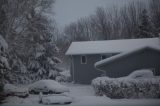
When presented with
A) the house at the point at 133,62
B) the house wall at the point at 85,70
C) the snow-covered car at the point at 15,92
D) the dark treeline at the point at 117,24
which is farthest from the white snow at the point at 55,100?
the dark treeline at the point at 117,24

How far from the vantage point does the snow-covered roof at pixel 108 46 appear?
3425 cm

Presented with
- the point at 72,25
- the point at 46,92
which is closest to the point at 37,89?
the point at 46,92

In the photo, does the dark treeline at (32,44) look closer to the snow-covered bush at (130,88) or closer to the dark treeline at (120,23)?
the snow-covered bush at (130,88)

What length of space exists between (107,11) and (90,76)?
34133 mm

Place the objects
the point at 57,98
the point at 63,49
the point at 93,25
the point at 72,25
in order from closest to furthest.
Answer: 1. the point at 57,98
2. the point at 63,49
3. the point at 93,25
4. the point at 72,25

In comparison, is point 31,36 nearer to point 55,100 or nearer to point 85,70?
point 85,70

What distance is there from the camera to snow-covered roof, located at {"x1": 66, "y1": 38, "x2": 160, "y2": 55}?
112 ft

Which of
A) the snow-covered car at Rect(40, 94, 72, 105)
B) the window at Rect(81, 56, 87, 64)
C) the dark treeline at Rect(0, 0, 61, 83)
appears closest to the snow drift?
the snow-covered car at Rect(40, 94, 72, 105)

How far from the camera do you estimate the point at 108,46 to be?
35531 millimetres

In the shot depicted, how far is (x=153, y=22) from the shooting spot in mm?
52531

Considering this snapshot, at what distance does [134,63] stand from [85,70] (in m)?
9.65

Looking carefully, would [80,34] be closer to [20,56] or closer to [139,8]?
[139,8]

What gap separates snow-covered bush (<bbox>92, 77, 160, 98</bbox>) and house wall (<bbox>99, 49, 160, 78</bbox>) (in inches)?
171

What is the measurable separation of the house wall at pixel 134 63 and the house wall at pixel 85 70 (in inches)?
287
